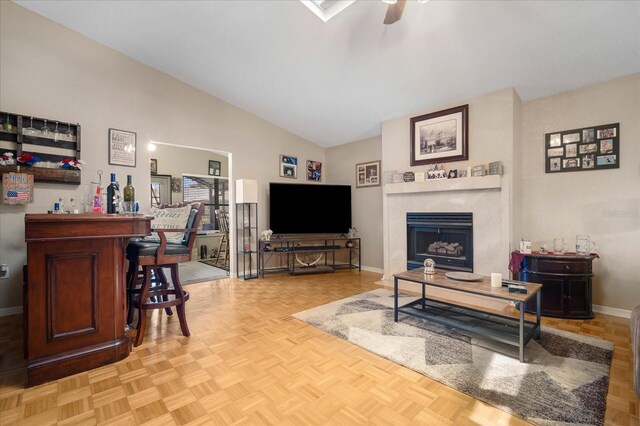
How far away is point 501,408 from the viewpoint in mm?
1536

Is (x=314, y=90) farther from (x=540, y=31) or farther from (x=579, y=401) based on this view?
(x=579, y=401)

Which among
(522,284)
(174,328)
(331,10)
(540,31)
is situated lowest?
Answer: (174,328)

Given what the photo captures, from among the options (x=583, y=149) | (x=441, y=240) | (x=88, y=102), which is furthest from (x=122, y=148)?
(x=583, y=149)

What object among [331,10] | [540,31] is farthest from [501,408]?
[331,10]

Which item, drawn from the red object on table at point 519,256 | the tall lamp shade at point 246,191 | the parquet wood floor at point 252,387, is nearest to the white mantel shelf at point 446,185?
the red object on table at point 519,256

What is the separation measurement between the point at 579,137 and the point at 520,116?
2.16 feet

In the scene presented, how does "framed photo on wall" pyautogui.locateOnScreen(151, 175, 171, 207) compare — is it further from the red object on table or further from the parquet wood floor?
the red object on table

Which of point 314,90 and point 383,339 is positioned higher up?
point 314,90

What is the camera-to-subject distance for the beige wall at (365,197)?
520 cm

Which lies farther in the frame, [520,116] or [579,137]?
[520,116]

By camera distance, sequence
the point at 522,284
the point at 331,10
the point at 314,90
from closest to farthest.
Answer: the point at 522,284 → the point at 331,10 → the point at 314,90

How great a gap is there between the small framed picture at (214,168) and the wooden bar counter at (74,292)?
5.12 metres

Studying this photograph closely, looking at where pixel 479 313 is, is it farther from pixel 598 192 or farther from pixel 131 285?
pixel 131 285

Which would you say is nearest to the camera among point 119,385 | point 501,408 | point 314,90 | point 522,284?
point 501,408
